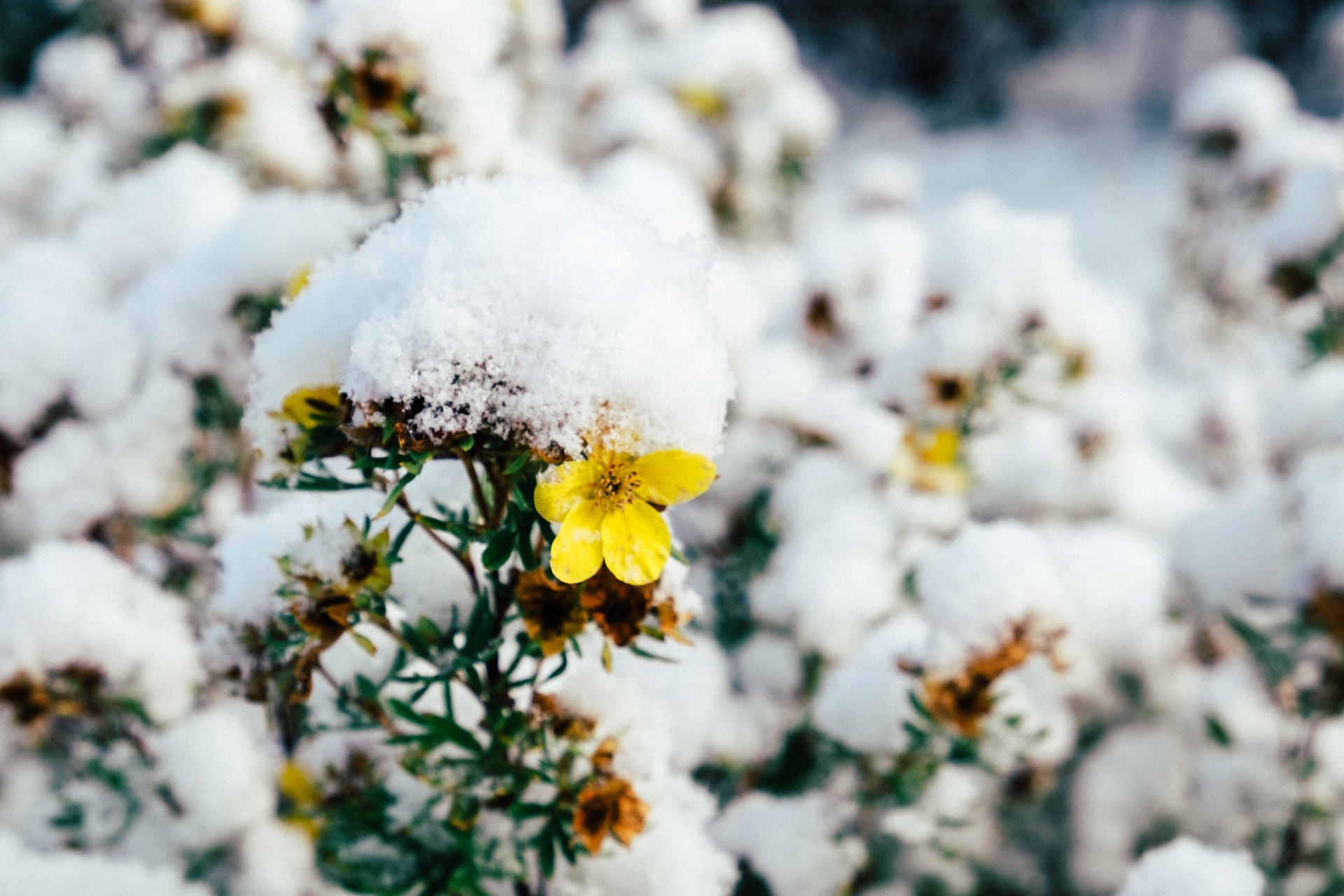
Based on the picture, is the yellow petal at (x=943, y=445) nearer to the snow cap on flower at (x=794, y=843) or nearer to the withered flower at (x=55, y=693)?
the snow cap on flower at (x=794, y=843)

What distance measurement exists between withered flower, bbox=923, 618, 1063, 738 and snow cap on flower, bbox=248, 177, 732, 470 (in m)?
0.62

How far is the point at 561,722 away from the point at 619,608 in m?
0.21

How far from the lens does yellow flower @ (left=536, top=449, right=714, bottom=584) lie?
0.67 m

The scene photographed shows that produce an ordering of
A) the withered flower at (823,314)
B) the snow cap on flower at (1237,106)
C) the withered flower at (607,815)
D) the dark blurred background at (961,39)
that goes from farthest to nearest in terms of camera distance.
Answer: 1. the dark blurred background at (961,39)
2. the snow cap on flower at (1237,106)
3. the withered flower at (823,314)
4. the withered flower at (607,815)

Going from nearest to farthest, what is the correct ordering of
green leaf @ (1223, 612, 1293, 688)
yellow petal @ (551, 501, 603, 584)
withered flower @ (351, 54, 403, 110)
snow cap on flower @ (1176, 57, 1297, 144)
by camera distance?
yellow petal @ (551, 501, 603, 584) < withered flower @ (351, 54, 403, 110) < green leaf @ (1223, 612, 1293, 688) < snow cap on flower @ (1176, 57, 1297, 144)

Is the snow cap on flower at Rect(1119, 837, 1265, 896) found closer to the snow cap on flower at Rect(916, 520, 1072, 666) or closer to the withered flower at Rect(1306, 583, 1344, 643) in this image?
the snow cap on flower at Rect(916, 520, 1072, 666)

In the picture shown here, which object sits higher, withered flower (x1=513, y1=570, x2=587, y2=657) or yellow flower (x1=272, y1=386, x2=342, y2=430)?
yellow flower (x1=272, y1=386, x2=342, y2=430)

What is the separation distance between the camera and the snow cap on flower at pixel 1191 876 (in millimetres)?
980

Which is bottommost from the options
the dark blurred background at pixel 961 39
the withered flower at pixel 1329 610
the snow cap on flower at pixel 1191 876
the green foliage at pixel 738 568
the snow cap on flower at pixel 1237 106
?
the snow cap on flower at pixel 1191 876

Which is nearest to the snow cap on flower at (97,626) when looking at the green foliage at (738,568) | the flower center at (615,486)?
the flower center at (615,486)

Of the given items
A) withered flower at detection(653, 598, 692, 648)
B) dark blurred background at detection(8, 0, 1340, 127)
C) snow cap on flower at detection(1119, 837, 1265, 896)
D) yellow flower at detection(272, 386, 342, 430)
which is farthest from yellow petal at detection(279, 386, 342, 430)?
dark blurred background at detection(8, 0, 1340, 127)

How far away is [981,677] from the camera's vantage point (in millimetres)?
1139

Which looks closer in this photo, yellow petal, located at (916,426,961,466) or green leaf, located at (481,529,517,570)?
green leaf, located at (481,529,517,570)

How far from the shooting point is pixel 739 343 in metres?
1.84
